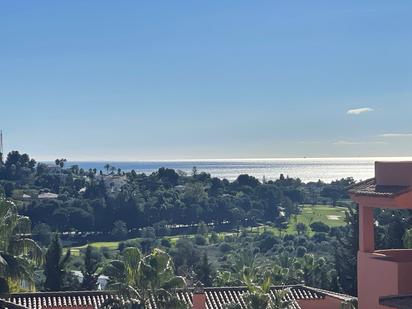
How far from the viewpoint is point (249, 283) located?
21.2 metres

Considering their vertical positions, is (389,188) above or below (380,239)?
above

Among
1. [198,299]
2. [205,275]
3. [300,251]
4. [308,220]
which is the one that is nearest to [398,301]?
[198,299]

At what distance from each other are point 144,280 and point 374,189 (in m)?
8.54

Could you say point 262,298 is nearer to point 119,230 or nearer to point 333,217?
point 119,230

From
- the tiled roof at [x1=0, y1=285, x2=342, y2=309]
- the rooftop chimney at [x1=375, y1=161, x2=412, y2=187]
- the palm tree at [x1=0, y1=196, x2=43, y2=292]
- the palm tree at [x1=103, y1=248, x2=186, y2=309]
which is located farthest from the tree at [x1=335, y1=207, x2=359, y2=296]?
the rooftop chimney at [x1=375, y1=161, x2=412, y2=187]

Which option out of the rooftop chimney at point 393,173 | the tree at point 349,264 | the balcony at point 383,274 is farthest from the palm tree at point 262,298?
the tree at point 349,264

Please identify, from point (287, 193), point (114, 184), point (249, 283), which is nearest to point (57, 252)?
point (249, 283)

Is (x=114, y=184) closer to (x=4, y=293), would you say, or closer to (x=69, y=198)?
(x=69, y=198)

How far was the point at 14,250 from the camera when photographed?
82.9 ft

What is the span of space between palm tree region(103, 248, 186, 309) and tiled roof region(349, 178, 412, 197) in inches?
281

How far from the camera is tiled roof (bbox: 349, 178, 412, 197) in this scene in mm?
15452

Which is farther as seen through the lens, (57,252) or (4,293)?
(57,252)

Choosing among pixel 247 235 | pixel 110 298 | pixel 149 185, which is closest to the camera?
pixel 110 298

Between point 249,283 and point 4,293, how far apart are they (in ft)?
27.8
